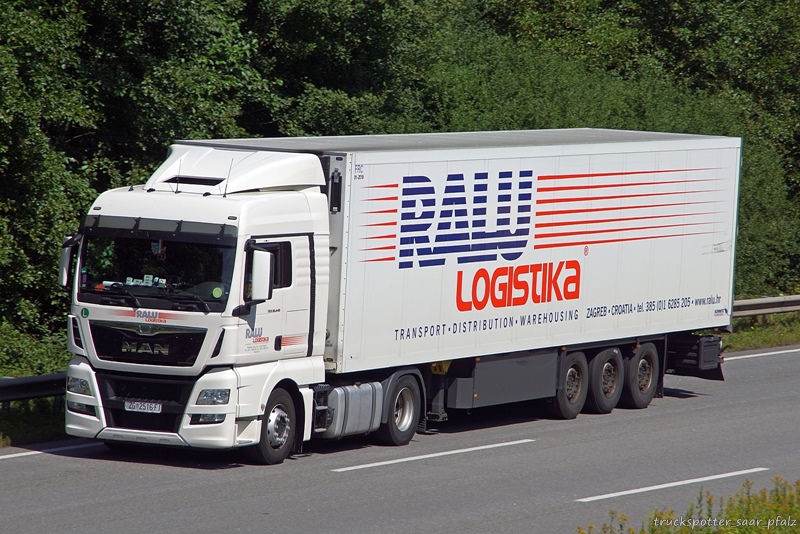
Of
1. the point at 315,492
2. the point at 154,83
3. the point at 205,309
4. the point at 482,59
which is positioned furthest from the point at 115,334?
the point at 482,59

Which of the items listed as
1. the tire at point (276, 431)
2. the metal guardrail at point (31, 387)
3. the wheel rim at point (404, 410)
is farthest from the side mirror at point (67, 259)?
the wheel rim at point (404, 410)

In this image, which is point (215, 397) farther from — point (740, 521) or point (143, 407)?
point (740, 521)

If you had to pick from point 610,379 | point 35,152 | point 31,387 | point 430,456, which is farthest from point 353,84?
point 430,456

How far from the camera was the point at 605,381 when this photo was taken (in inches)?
744

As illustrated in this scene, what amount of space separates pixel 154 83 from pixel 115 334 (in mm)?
8262

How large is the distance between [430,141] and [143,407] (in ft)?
16.7

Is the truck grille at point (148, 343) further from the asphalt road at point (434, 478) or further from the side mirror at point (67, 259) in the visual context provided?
the asphalt road at point (434, 478)

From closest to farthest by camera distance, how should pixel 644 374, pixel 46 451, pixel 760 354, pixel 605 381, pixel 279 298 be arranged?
1. pixel 279 298
2. pixel 46 451
3. pixel 605 381
4. pixel 644 374
5. pixel 760 354

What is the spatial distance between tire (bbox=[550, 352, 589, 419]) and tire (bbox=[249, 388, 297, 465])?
473 centimetres

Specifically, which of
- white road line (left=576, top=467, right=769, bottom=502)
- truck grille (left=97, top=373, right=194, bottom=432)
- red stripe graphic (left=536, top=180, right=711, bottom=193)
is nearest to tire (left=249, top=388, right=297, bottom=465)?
truck grille (left=97, top=373, right=194, bottom=432)

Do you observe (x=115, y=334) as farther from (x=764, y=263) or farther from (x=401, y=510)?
(x=764, y=263)

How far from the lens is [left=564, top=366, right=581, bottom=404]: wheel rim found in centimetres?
1823

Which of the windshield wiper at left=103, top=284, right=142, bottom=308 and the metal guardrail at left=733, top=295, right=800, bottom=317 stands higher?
the windshield wiper at left=103, top=284, right=142, bottom=308

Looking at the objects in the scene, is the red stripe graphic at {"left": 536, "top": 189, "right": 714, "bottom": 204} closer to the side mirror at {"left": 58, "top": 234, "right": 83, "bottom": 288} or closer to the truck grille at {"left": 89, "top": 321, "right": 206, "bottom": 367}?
the truck grille at {"left": 89, "top": 321, "right": 206, "bottom": 367}
